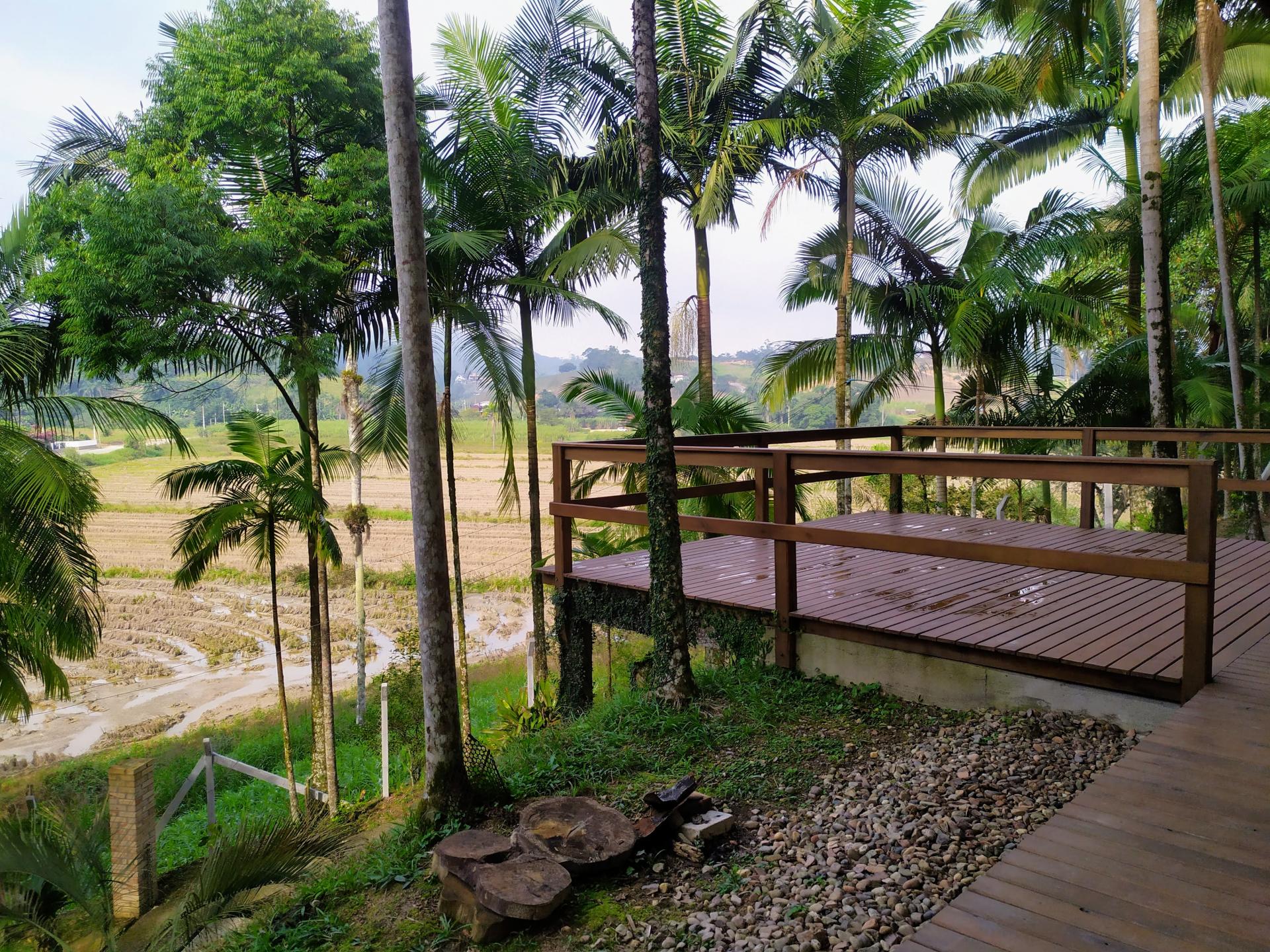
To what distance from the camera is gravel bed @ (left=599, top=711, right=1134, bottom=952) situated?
2529 millimetres

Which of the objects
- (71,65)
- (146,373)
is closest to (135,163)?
(146,373)

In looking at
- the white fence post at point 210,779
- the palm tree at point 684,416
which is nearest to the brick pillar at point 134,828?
the white fence post at point 210,779

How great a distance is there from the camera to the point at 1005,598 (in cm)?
519

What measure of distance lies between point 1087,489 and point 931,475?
10.5 feet

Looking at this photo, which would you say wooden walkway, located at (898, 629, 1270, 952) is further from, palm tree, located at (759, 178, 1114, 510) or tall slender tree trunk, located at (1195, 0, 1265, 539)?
palm tree, located at (759, 178, 1114, 510)

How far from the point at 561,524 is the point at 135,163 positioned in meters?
8.92

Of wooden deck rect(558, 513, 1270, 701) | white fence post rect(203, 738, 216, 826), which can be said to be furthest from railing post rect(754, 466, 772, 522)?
white fence post rect(203, 738, 216, 826)

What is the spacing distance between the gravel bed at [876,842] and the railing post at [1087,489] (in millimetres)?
Result: 3490

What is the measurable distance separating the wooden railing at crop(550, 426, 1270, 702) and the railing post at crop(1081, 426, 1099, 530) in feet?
0.05

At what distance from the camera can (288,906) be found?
326cm

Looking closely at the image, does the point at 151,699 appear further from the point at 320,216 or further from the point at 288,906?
the point at 288,906

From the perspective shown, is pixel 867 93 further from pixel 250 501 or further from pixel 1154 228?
pixel 250 501

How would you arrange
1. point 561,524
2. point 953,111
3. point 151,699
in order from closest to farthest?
point 561,524, point 953,111, point 151,699

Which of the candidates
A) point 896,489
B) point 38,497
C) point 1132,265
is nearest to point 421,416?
point 896,489
